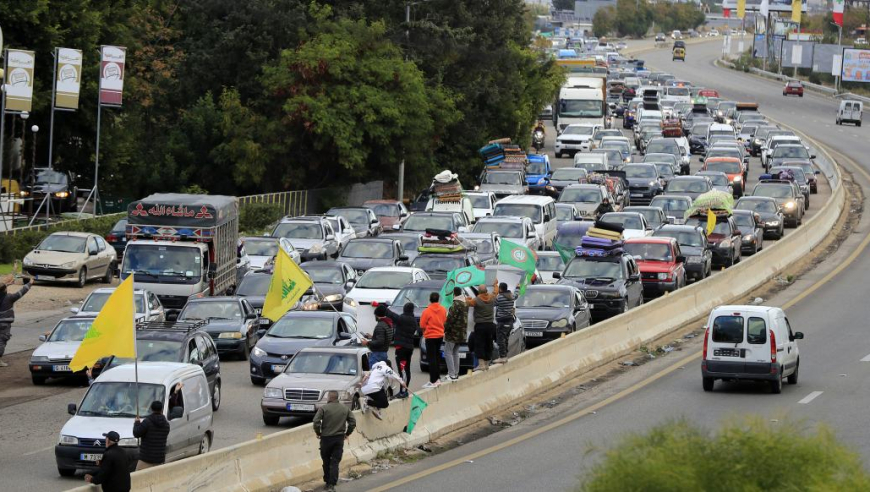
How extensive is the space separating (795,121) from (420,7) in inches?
1878

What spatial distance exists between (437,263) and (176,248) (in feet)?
20.8

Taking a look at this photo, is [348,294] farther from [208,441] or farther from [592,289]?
[208,441]

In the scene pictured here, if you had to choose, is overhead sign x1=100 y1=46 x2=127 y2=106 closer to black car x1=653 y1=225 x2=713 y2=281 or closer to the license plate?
black car x1=653 y1=225 x2=713 y2=281

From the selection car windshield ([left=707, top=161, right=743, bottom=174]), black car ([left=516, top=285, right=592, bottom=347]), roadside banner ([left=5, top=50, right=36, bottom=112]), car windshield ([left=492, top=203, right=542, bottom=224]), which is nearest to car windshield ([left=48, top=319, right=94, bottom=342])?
black car ([left=516, top=285, right=592, bottom=347])

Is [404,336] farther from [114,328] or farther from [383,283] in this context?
[383,283]

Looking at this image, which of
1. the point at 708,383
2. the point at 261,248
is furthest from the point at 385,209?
the point at 708,383

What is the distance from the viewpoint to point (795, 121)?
10656 cm

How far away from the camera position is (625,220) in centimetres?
4262

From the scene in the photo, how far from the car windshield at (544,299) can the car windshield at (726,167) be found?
32.6 meters

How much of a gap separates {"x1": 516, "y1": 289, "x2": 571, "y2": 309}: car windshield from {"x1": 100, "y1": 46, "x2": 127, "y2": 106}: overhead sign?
2269 cm

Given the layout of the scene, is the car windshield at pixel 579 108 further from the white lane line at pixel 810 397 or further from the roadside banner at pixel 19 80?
the white lane line at pixel 810 397

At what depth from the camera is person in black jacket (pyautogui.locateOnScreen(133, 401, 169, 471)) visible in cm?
1806

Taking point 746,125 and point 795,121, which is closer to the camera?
point 746,125

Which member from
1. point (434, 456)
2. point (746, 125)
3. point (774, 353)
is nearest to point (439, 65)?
point (746, 125)
